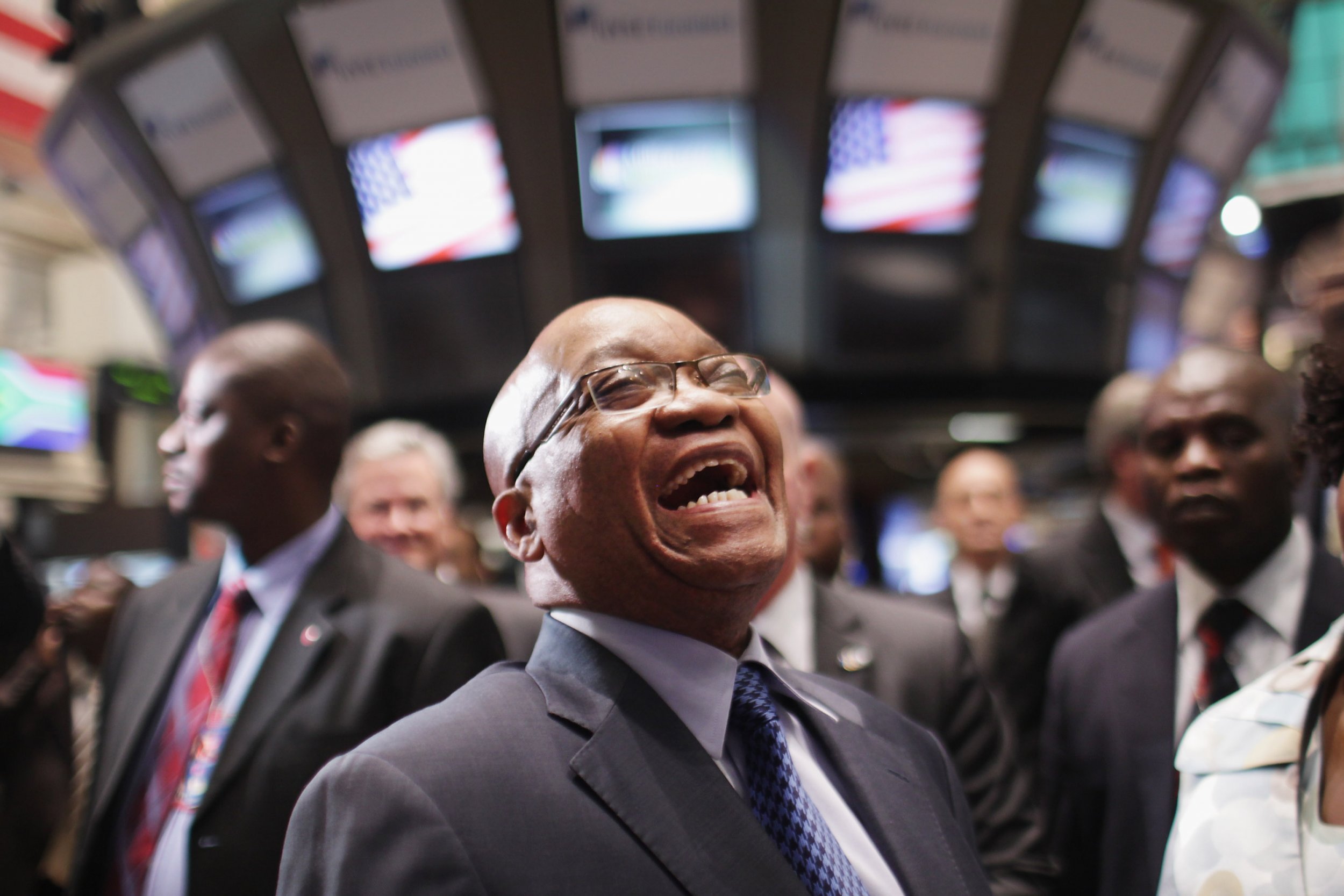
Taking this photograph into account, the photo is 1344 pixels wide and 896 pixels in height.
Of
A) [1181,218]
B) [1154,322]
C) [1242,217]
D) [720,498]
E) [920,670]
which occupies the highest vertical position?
[1181,218]

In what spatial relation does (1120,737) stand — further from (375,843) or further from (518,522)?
(375,843)

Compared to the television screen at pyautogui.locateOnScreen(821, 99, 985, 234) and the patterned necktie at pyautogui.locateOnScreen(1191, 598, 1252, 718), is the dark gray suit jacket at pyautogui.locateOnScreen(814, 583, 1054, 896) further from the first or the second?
the television screen at pyautogui.locateOnScreen(821, 99, 985, 234)

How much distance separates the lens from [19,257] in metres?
10.6

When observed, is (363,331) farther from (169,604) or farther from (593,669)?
(593,669)

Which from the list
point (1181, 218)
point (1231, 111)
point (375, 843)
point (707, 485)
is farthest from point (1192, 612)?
point (1231, 111)

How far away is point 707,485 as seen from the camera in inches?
60.5

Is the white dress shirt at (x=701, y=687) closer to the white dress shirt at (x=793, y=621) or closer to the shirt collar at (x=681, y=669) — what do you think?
the shirt collar at (x=681, y=669)

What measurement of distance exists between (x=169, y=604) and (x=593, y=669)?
62.4 inches

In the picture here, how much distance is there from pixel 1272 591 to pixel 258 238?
6.55 metres

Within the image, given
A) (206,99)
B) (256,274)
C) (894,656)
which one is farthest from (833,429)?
(894,656)

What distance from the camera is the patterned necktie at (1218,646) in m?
2.17

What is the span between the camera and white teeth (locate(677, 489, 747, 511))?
4.72 ft

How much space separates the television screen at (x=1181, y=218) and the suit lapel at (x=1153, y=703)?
620cm

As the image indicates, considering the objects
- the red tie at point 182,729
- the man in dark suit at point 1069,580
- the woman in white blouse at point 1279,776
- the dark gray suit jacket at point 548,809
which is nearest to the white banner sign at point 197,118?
the red tie at point 182,729
